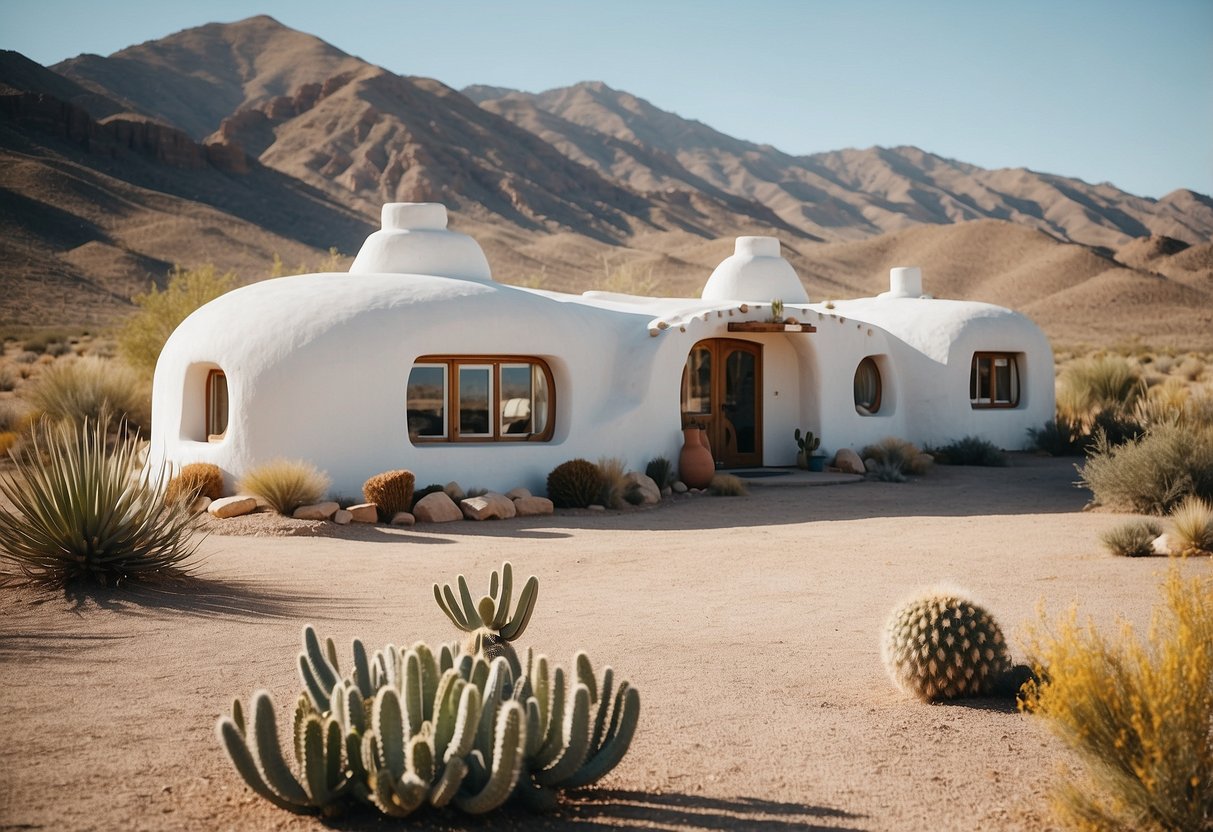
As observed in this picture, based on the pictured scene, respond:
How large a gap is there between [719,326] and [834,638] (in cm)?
1034

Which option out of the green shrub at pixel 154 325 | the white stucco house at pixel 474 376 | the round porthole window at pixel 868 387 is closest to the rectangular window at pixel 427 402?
the white stucco house at pixel 474 376

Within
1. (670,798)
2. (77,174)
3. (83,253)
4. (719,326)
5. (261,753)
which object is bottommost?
(670,798)

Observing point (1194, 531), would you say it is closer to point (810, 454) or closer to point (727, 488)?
point (727, 488)

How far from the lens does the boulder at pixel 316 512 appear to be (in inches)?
512

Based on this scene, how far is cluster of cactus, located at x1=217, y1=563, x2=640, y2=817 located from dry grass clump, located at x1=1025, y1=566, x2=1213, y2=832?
5.15 feet

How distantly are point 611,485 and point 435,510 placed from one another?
245 centimetres

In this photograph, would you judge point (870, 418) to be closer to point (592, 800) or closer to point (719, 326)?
point (719, 326)

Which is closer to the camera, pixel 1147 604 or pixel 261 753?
pixel 261 753

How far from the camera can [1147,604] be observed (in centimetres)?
834

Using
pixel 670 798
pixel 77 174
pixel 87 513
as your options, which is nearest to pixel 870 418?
pixel 87 513

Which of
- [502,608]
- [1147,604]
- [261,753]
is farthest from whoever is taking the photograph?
[1147,604]

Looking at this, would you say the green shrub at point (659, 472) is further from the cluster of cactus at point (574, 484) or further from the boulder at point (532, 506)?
the boulder at point (532, 506)

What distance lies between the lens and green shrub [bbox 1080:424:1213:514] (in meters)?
13.1

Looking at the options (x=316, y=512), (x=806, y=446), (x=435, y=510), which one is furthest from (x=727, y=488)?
(x=316, y=512)
